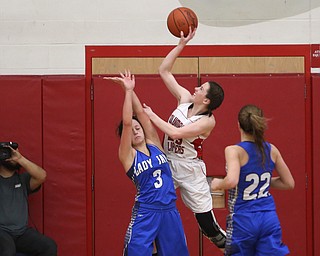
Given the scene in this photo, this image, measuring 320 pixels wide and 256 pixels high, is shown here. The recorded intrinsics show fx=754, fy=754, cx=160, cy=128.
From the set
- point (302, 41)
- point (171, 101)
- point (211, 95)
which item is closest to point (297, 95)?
point (302, 41)

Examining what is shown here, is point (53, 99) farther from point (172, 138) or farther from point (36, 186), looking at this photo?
point (172, 138)

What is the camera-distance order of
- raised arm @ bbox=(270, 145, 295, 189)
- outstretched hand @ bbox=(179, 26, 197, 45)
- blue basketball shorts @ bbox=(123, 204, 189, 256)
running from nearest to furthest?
raised arm @ bbox=(270, 145, 295, 189) < blue basketball shorts @ bbox=(123, 204, 189, 256) < outstretched hand @ bbox=(179, 26, 197, 45)

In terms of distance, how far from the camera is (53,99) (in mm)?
8094

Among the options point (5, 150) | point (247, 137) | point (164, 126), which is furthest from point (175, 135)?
point (5, 150)

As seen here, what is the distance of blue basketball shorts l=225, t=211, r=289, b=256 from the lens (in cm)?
558

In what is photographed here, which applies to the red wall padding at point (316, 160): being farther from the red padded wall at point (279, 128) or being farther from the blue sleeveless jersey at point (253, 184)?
the blue sleeveless jersey at point (253, 184)

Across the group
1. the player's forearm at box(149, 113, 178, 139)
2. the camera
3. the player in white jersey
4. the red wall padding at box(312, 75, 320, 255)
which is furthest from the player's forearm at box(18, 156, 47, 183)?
the red wall padding at box(312, 75, 320, 255)

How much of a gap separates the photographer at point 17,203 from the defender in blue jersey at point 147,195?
1771mm

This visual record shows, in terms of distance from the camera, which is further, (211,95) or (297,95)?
(297,95)

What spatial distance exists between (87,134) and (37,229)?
3.79ft

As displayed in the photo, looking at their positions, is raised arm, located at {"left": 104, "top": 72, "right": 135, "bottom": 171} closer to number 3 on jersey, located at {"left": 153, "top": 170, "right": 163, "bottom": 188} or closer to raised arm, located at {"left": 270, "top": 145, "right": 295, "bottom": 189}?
number 3 on jersey, located at {"left": 153, "top": 170, "right": 163, "bottom": 188}

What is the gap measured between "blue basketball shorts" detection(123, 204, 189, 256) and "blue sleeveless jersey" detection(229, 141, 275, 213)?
1.85 ft

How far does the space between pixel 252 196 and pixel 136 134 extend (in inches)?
42.9

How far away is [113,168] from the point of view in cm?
813
